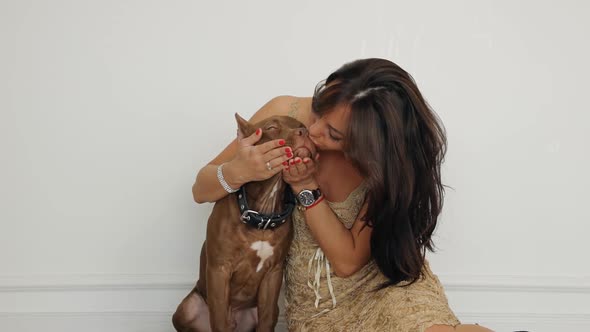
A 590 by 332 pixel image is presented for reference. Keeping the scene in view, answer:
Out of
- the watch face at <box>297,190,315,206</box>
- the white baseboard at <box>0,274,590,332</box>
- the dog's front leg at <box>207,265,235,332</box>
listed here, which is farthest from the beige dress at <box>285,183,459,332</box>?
the white baseboard at <box>0,274,590,332</box>

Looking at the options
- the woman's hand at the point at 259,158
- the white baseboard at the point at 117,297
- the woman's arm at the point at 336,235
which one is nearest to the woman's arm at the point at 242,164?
the woman's hand at the point at 259,158

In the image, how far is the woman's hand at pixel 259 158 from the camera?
5.13 ft

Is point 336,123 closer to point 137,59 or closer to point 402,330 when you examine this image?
point 402,330

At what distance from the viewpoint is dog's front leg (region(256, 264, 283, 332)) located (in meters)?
1.85

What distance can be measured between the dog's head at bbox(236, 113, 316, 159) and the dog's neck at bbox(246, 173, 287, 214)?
0.13m

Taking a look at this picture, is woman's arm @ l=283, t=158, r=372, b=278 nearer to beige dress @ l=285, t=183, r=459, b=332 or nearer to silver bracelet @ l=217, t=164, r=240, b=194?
beige dress @ l=285, t=183, r=459, b=332

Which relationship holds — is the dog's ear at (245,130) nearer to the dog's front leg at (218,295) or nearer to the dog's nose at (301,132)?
the dog's nose at (301,132)

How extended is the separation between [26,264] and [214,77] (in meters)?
1.07

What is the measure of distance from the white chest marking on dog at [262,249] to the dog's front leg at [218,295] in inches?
3.9

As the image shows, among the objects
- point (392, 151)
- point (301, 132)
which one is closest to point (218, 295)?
point (301, 132)

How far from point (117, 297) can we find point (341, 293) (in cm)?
108

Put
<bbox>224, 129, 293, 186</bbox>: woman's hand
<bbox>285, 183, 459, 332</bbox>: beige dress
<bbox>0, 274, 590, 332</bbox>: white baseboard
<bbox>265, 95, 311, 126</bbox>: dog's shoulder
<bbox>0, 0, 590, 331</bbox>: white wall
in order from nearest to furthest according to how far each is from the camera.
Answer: <bbox>224, 129, 293, 186</bbox>: woman's hand → <bbox>285, 183, 459, 332</bbox>: beige dress → <bbox>265, 95, 311, 126</bbox>: dog's shoulder → <bbox>0, 0, 590, 331</bbox>: white wall → <bbox>0, 274, 590, 332</bbox>: white baseboard

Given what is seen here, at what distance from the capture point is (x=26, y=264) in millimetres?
2432

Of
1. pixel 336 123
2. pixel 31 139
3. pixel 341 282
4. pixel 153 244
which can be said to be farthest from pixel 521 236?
pixel 31 139
